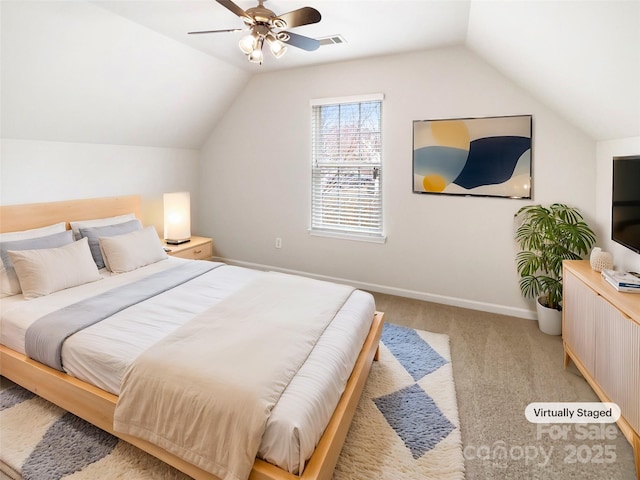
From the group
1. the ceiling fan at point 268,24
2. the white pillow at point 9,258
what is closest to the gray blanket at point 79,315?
the white pillow at point 9,258

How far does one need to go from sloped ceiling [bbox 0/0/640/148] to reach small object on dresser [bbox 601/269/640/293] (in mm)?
925

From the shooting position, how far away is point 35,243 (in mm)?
2668

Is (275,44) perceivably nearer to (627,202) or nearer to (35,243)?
(35,243)

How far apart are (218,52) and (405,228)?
268 centimetres

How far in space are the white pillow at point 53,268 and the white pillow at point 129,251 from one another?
0.62ft

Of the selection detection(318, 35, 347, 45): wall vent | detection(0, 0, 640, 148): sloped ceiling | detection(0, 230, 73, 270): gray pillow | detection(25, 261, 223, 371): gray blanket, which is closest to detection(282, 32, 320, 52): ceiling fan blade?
detection(0, 0, 640, 148): sloped ceiling

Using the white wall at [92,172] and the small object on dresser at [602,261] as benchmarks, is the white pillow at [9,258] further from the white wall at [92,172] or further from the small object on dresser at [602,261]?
the small object on dresser at [602,261]

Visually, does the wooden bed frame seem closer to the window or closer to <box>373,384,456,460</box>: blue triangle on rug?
<box>373,384,456,460</box>: blue triangle on rug

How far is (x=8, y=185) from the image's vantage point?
2.83 m

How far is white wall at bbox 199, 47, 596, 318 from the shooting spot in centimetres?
→ 312

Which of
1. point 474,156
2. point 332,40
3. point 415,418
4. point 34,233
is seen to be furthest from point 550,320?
point 34,233

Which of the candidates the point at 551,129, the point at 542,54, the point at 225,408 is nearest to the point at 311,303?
the point at 225,408

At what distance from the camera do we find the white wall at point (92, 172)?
2.90 metres

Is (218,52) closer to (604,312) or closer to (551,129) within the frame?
(551,129)
